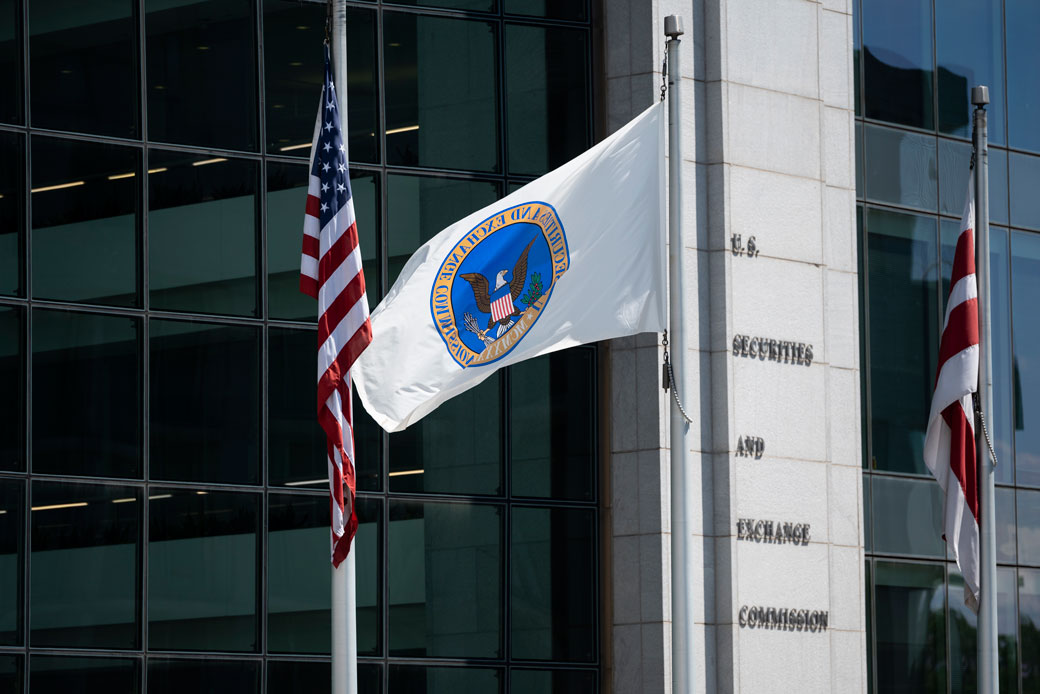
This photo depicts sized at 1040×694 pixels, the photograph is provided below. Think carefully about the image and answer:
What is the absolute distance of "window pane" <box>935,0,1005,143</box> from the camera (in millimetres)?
25203

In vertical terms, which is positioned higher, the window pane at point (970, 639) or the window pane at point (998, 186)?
the window pane at point (998, 186)

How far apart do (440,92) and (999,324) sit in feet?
30.3

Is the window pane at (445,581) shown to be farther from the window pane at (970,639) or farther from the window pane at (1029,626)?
the window pane at (1029,626)

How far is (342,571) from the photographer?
46.4ft

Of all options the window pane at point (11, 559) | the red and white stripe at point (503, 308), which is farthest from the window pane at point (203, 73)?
the red and white stripe at point (503, 308)

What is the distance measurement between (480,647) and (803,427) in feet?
15.3

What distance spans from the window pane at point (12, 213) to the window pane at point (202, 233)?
1.37m

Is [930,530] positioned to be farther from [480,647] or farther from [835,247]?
[480,647]

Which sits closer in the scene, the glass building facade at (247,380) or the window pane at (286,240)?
the glass building facade at (247,380)

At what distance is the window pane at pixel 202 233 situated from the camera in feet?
64.6

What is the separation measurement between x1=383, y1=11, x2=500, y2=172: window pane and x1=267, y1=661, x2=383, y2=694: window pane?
5.78m

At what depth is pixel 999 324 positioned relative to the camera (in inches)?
1009

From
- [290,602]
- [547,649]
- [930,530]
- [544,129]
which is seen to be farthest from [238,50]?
[930,530]

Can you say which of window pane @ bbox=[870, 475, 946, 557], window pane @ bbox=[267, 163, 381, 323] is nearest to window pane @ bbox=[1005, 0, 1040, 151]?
window pane @ bbox=[870, 475, 946, 557]
